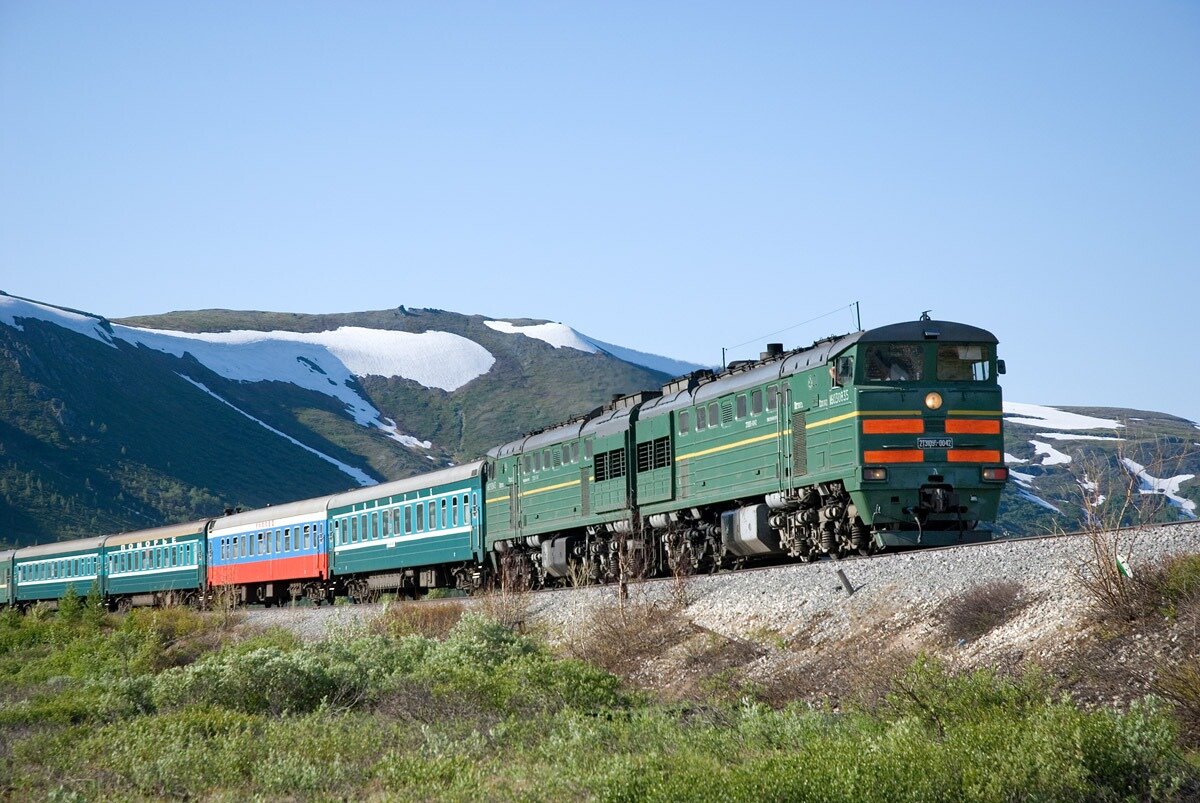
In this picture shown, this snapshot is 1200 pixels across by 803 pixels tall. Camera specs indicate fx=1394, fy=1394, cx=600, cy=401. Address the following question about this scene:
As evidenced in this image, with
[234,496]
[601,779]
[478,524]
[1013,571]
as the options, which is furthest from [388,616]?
[234,496]

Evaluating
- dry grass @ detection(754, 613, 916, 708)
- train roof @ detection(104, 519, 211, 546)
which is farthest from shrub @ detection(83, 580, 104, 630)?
dry grass @ detection(754, 613, 916, 708)

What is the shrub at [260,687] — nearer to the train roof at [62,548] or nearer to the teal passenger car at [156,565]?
the teal passenger car at [156,565]

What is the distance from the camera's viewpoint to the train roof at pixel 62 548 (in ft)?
207

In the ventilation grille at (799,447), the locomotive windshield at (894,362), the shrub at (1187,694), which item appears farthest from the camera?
the ventilation grille at (799,447)

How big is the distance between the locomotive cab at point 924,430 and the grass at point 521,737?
489 cm

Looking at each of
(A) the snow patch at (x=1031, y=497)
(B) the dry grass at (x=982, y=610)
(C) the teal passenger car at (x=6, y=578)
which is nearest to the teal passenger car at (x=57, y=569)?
(C) the teal passenger car at (x=6, y=578)

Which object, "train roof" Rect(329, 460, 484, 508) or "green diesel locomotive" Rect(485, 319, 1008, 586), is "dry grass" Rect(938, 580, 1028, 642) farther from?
"train roof" Rect(329, 460, 484, 508)

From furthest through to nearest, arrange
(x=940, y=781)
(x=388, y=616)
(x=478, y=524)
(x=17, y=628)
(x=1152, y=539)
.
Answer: (x=17, y=628) < (x=478, y=524) < (x=388, y=616) < (x=1152, y=539) < (x=940, y=781)

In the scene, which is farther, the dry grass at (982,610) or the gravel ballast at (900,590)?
the dry grass at (982,610)

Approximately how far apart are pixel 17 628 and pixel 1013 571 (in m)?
33.6

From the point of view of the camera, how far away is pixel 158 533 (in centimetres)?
5859

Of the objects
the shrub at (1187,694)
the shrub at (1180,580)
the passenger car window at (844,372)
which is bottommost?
the shrub at (1187,694)

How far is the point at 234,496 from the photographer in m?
179

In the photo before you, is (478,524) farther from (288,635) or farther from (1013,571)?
(1013,571)
